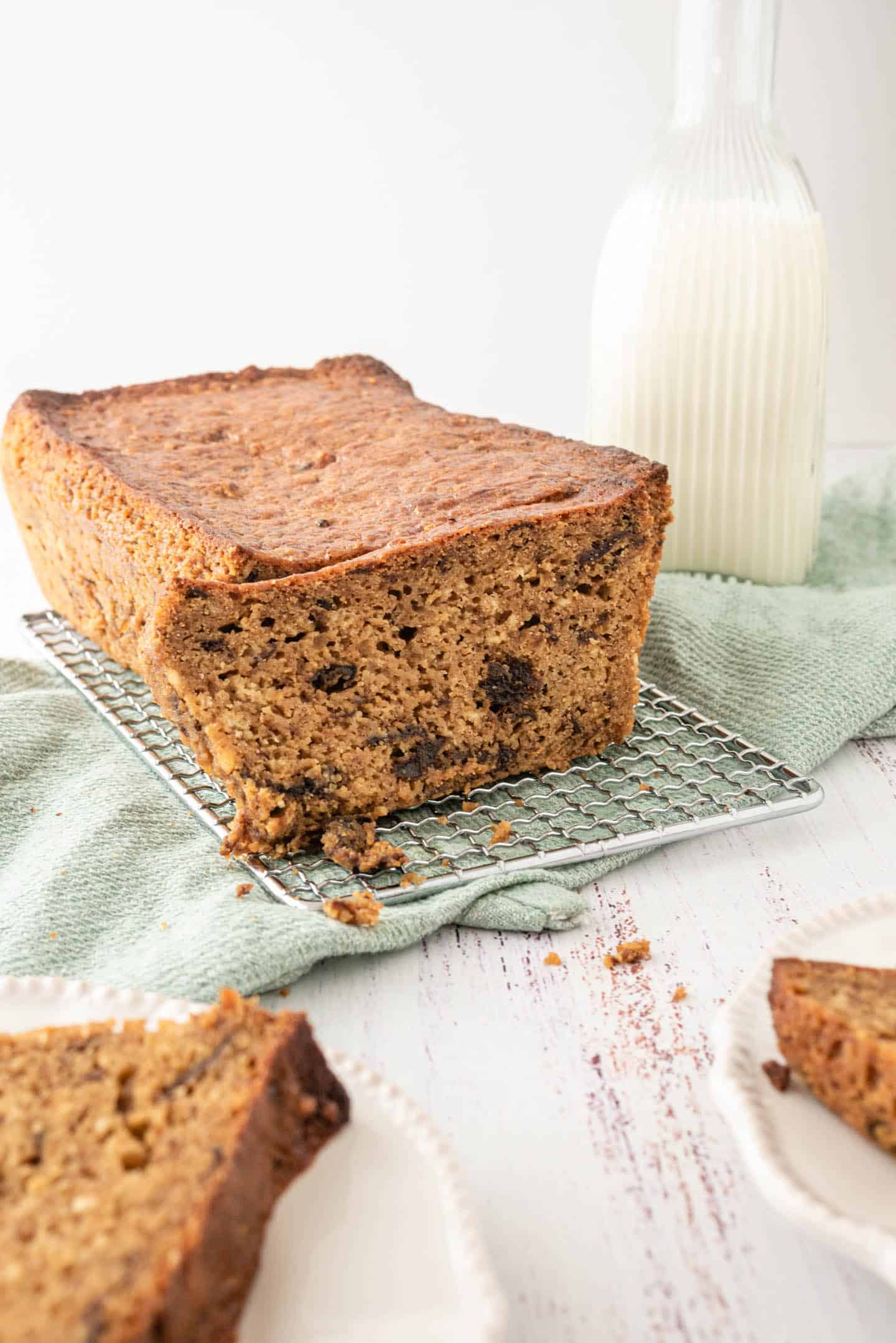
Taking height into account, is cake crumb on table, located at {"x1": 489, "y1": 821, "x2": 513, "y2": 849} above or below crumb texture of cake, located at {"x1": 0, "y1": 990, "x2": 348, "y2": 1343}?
below

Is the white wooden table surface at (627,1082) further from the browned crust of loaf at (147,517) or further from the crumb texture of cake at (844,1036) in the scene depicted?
the browned crust of loaf at (147,517)

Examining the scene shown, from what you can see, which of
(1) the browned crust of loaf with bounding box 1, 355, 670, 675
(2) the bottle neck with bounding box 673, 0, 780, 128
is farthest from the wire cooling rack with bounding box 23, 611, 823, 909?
(2) the bottle neck with bounding box 673, 0, 780, 128

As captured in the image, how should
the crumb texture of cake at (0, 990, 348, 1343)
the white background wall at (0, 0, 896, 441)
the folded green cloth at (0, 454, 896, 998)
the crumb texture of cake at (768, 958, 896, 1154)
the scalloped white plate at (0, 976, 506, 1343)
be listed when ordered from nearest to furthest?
1. the crumb texture of cake at (0, 990, 348, 1343)
2. the scalloped white plate at (0, 976, 506, 1343)
3. the crumb texture of cake at (768, 958, 896, 1154)
4. the folded green cloth at (0, 454, 896, 998)
5. the white background wall at (0, 0, 896, 441)

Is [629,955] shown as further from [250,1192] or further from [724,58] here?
[724,58]

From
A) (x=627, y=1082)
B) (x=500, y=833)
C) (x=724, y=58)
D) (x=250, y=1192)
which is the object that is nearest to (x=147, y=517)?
(x=500, y=833)

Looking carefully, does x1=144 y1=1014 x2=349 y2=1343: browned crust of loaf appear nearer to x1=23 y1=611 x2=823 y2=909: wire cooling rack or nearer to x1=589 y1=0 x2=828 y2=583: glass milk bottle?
x1=23 y1=611 x2=823 y2=909: wire cooling rack

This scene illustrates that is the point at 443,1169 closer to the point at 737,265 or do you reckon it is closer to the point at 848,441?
the point at 737,265

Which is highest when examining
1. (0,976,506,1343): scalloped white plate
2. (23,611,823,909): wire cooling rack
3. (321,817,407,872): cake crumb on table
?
(0,976,506,1343): scalloped white plate
